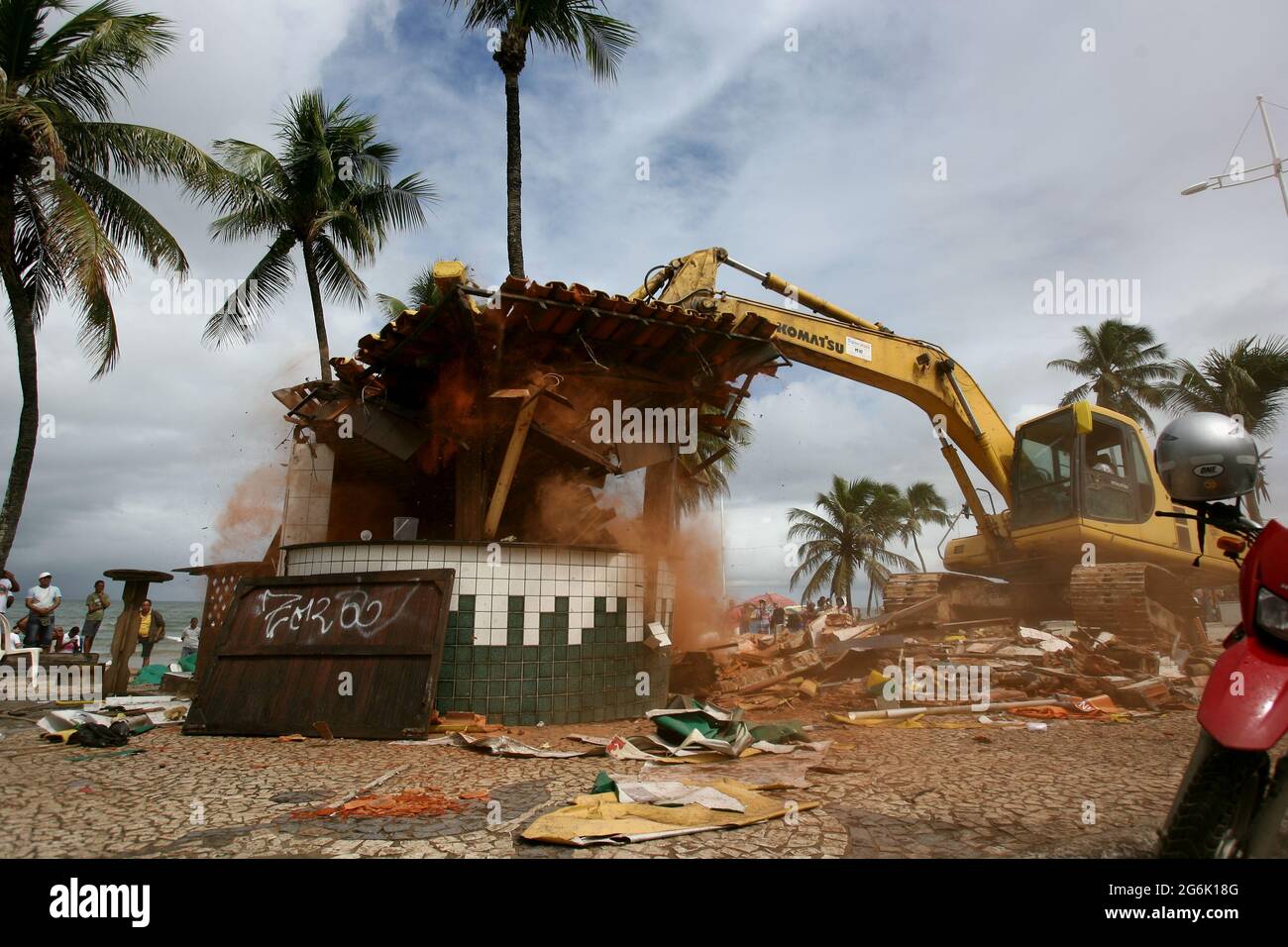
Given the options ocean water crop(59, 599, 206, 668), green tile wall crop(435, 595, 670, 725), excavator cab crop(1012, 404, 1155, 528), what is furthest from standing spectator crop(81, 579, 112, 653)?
excavator cab crop(1012, 404, 1155, 528)

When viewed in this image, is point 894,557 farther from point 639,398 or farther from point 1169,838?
point 1169,838

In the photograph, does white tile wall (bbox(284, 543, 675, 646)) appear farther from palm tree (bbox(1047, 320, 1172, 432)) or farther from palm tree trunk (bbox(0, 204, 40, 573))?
palm tree (bbox(1047, 320, 1172, 432))

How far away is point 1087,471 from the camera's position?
469 inches

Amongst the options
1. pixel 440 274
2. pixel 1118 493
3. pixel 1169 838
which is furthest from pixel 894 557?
pixel 1169 838

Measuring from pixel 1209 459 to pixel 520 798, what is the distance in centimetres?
389

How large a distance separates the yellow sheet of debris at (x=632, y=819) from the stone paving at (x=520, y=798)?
0.21 ft

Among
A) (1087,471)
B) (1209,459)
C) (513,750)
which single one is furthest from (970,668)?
(1209,459)

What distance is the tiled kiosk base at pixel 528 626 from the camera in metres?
7.79

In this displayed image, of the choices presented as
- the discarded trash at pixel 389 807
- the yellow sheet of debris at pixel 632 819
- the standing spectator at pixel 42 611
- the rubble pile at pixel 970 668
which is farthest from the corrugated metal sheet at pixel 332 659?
the standing spectator at pixel 42 611
